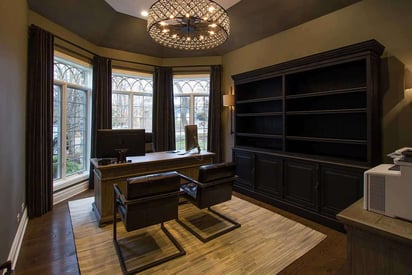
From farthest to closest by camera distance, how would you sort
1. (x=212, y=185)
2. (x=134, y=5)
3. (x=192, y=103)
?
(x=192, y=103), (x=134, y=5), (x=212, y=185)

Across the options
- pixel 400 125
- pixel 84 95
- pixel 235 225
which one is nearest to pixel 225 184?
pixel 235 225

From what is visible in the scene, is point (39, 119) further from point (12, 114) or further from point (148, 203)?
point (148, 203)

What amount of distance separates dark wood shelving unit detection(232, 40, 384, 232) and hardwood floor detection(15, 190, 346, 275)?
1.55 feet

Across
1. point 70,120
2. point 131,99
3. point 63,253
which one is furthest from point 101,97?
point 63,253

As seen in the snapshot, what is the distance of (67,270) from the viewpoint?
212cm

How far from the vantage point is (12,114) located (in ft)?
8.07

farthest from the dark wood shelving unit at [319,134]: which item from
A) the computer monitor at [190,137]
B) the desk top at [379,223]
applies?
the desk top at [379,223]

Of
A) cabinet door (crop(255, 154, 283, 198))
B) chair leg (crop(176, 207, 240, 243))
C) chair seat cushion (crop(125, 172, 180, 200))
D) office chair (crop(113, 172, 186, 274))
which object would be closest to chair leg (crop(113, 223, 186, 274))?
office chair (crop(113, 172, 186, 274))

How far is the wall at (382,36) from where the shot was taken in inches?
105

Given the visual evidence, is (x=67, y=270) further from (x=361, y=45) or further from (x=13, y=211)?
(x=361, y=45)

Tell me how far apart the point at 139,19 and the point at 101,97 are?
1740 millimetres

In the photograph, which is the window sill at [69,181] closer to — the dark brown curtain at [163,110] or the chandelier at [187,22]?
the dark brown curtain at [163,110]

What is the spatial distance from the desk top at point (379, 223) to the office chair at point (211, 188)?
158 cm

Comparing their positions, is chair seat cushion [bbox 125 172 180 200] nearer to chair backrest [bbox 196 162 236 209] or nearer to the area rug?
chair backrest [bbox 196 162 236 209]
